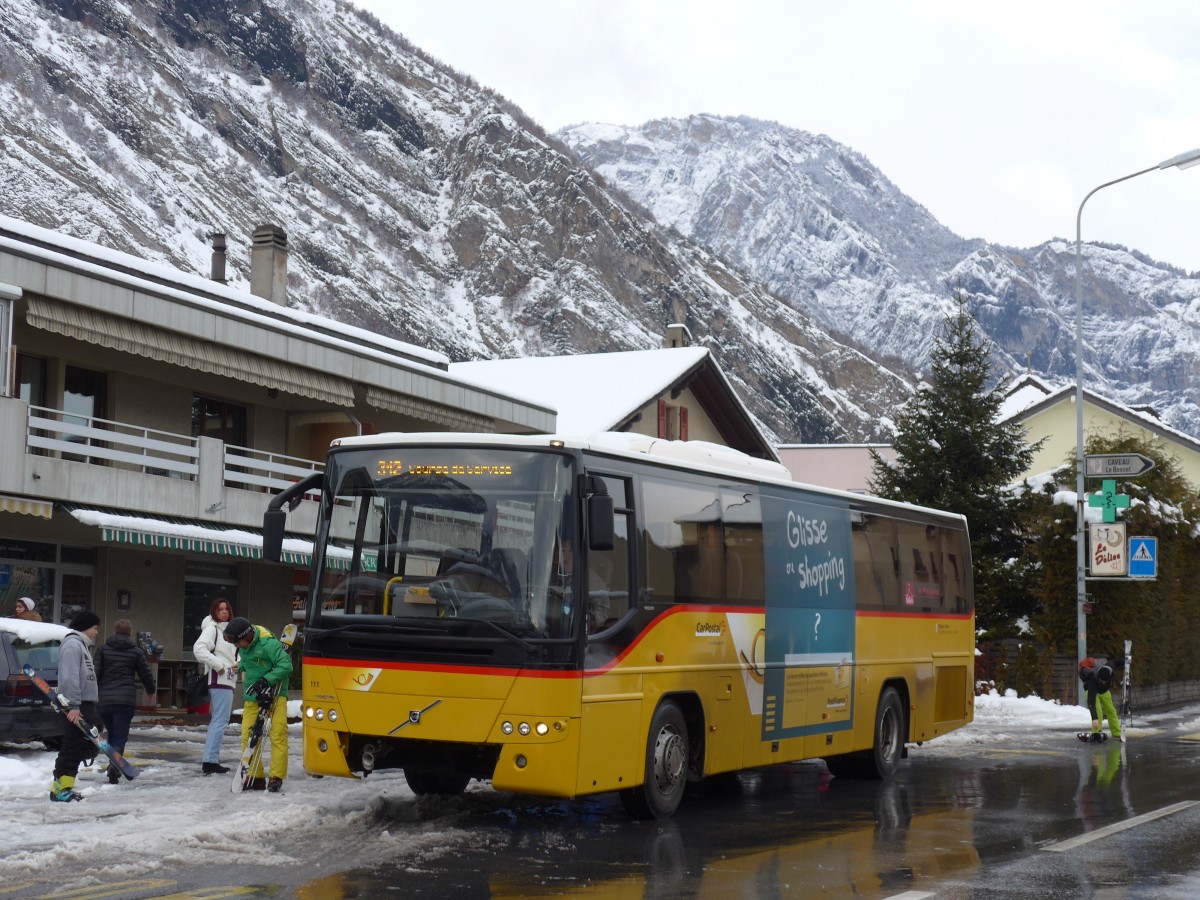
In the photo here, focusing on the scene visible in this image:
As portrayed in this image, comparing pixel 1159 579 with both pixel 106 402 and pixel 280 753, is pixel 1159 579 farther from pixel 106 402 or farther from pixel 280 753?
pixel 280 753

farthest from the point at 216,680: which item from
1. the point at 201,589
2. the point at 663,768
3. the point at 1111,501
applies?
the point at 1111,501

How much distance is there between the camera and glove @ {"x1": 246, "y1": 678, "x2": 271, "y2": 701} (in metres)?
14.1

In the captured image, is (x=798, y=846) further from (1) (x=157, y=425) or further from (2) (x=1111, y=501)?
(2) (x=1111, y=501)

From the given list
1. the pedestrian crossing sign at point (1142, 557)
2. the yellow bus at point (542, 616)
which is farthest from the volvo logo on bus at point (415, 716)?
the pedestrian crossing sign at point (1142, 557)

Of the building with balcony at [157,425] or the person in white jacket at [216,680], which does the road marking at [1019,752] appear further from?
the building with balcony at [157,425]

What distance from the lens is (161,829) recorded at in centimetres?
1123

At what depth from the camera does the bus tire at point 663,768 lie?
12.6 meters

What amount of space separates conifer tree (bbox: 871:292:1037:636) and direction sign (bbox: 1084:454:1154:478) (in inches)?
252

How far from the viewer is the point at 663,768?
1291cm

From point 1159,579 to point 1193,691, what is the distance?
→ 21.8 feet

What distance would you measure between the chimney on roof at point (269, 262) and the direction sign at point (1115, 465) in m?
19.1

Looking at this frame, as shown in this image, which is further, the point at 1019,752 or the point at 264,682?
the point at 1019,752

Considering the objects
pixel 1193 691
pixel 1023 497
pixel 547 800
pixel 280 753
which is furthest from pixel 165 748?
pixel 1193 691

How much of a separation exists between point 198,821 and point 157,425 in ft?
54.1
